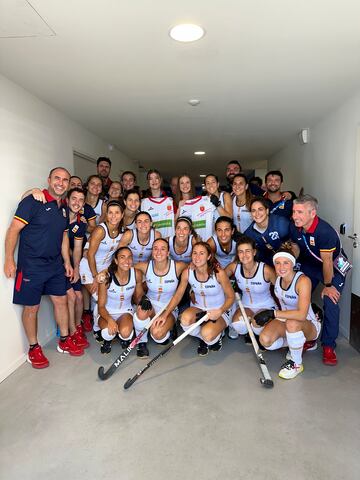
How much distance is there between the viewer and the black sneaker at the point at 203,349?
2.99 m

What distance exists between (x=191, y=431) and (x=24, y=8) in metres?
2.39

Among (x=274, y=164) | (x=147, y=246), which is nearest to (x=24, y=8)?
(x=147, y=246)

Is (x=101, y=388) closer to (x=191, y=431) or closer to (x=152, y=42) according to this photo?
(x=191, y=431)

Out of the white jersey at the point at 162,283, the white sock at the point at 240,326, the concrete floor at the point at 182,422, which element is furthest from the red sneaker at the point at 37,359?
the white sock at the point at 240,326

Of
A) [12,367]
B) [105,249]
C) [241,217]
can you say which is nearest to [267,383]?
[241,217]

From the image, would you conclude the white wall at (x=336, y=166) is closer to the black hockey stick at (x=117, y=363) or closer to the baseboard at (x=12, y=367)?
the black hockey stick at (x=117, y=363)

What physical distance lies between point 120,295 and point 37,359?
81cm

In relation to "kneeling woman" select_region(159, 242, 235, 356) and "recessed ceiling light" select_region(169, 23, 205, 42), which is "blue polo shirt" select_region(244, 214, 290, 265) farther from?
"recessed ceiling light" select_region(169, 23, 205, 42)

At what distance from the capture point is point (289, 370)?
259 centimetres

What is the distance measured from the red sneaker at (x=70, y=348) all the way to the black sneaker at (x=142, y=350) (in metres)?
0.50

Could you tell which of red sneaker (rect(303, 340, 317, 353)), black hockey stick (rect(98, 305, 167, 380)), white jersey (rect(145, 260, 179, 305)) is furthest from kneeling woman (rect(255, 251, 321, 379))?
black hockey stick (rect(98, 305, 167, 380))

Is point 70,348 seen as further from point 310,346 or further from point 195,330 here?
point 310,346

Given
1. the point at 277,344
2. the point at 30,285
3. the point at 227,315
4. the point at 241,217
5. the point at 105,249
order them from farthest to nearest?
1. the point at 241,217
2. the point at 105,249
3. the point at 227,315
4. the point at 277,344
5. the point at 30,285

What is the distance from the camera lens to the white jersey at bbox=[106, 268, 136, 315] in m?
3.06
